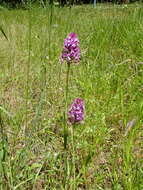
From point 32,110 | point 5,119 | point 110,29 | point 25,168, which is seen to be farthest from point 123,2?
point 25,168

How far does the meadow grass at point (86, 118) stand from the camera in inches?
38.2

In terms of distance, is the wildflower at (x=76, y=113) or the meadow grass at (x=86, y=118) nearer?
the wildflower at (x=76, y=113)

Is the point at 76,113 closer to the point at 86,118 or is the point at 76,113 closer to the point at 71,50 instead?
the point at 71,50

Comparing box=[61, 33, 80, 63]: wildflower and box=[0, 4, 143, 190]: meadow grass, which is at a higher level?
box=[61, 33, 80, 63]: wildflower

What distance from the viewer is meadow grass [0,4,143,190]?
97 cm

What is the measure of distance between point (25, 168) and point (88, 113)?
0.48m

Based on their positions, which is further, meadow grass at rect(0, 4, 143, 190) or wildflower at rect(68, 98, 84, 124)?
meadow grass at rect(0, 4, 143, 190)

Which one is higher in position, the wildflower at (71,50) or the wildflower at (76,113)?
the wildflower at (71,50)

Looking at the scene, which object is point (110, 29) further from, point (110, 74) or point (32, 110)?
point (32, 110)

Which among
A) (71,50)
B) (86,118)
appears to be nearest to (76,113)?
(71,50)

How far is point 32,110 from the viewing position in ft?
4.93

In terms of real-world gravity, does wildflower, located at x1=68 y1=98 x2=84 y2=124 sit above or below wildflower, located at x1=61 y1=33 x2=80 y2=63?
below

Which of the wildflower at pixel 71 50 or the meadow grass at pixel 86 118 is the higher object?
the wildflower at pixel 71 50

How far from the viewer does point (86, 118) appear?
1.29 meters
